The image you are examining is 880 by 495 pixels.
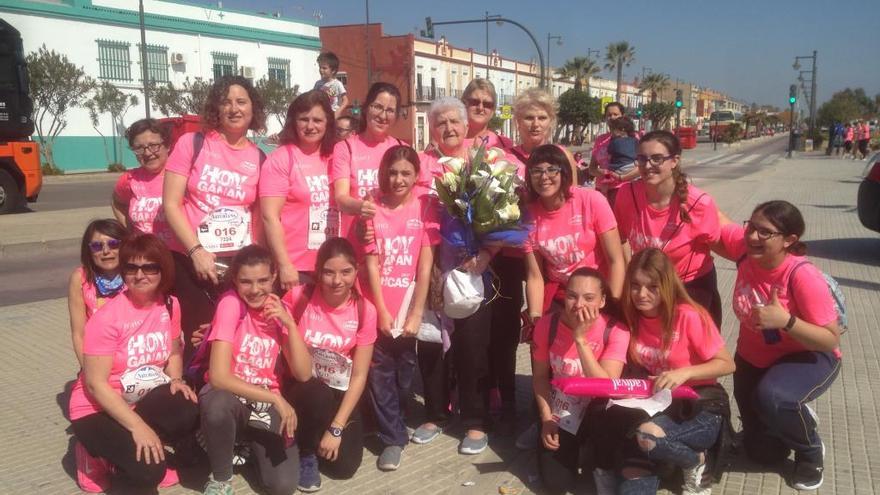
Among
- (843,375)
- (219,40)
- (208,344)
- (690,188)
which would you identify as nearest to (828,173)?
(843,375)

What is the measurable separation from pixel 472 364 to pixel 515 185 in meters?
1.04

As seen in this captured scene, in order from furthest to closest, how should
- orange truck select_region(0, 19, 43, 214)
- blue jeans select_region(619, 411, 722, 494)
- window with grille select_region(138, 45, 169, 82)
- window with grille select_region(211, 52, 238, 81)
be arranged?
1. window with grille select_region(211, 52, 238, 81)
2. window with grille select_region(138, 45, 169, 82)
3. orange truck select_region(0, 19, 43, 214)
4. blue jeans select_region(619, 411, 722, 494)

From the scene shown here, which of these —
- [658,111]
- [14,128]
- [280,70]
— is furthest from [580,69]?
[14,128]

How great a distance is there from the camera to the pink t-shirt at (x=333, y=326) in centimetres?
364

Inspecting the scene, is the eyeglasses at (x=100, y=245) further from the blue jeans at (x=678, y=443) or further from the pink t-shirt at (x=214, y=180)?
the blue jeans at (x=678, y=443)

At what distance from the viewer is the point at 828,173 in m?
24.7

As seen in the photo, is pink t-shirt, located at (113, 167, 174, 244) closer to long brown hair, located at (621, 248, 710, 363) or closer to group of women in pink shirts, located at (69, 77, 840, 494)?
group of women in pink shirts, located at (69, 77, 840, 494)

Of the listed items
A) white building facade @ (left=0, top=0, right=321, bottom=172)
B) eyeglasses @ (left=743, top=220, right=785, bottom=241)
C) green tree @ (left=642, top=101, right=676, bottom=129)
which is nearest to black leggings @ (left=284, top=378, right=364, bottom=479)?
eyeglasses @ (left=743, top=220, right=785, bottom=241)

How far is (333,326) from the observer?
3639 millimetres

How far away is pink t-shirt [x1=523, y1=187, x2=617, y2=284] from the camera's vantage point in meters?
3.69

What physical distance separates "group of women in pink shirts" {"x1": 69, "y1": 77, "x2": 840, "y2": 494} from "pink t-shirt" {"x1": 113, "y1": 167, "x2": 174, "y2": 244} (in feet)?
0.04

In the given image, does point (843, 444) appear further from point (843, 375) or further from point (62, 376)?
point (62, 376)

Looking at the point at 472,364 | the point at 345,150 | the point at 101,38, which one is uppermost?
the point at 101,38

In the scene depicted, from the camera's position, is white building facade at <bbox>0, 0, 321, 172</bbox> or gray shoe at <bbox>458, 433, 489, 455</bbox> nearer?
gray shoe at <bbox>458, 433, 489, 455</bbox>
